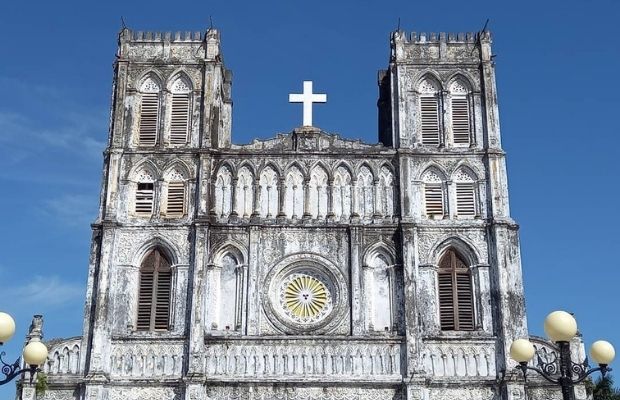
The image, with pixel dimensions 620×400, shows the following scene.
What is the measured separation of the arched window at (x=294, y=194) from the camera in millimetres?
26688

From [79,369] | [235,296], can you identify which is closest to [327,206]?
[235,296]

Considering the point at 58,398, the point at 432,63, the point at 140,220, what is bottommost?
the point at 58,398

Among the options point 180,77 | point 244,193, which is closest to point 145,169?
point 244,193

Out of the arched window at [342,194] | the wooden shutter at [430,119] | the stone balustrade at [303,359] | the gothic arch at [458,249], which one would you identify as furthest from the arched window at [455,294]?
the wooden shutter at [430,119]

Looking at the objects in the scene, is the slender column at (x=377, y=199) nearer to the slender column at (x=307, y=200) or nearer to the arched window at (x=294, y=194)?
the slender column at (x=307, y=200)

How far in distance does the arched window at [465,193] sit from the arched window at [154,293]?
8860 mm

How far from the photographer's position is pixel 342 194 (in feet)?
88.3

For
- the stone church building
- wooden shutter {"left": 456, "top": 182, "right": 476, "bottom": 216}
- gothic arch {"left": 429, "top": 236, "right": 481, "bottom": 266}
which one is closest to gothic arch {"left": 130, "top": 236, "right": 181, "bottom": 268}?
the stone church building

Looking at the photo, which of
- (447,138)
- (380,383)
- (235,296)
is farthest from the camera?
(447,138)

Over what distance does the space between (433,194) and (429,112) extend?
9.14 feet

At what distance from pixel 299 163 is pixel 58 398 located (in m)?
9.68

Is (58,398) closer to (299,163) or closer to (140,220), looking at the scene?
(140,220)

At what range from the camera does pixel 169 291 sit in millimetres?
25812

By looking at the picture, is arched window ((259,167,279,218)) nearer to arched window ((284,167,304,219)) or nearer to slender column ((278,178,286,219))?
slender column ((278,178,286,219))
